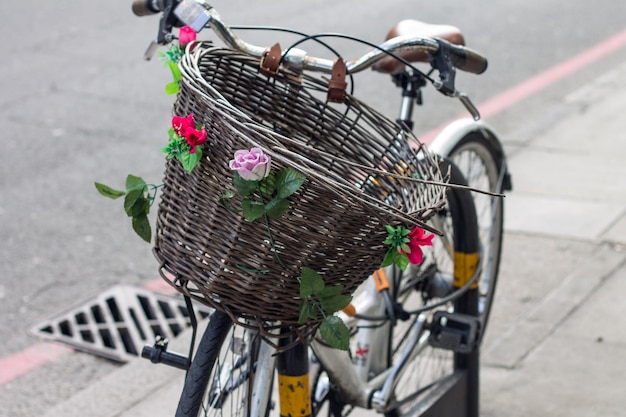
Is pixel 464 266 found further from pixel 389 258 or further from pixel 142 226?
pixel 142 226

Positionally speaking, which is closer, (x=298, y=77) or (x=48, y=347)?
(x=298, y=77)

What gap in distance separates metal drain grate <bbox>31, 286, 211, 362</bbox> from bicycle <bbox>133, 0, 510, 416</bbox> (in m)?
1.13

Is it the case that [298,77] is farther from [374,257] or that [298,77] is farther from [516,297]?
[516,297]

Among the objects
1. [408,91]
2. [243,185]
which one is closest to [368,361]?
[408,91]

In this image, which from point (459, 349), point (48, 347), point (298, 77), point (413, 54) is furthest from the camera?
point (48, 347)

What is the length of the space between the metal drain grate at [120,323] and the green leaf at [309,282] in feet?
7.23

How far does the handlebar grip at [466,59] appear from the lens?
2.53 m

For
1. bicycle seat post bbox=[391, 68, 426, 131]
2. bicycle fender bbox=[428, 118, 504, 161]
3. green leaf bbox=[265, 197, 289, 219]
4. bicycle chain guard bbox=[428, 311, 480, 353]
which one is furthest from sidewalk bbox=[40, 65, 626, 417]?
green leaf bbox=[265, 197, 289, 219]

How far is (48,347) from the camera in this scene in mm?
4031

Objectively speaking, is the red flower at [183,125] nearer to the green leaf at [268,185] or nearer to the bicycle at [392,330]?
the green leaf at [268,185]

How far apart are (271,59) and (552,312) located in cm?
223

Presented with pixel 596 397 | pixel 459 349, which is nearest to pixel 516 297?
pixel 596 397

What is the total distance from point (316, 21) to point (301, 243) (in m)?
7.45

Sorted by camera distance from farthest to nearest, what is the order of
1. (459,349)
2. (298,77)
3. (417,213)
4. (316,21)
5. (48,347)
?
(316,21), (48,347), (459,349), (298,77), (417,213)
